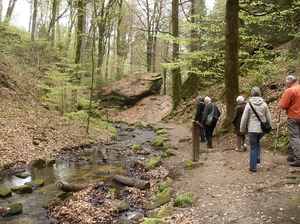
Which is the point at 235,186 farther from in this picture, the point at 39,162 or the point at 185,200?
the point at 39,162

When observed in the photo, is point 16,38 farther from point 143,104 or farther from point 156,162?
point 156,162

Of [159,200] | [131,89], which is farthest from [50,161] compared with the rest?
[131,89]

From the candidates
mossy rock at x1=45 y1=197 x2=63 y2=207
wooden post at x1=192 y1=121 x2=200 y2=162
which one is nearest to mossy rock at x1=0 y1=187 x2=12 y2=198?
mossy rock at x1=45 y1=197 x2=63 y2=207

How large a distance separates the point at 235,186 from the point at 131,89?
2371cm

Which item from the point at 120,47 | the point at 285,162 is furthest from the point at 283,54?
the point at 120,47

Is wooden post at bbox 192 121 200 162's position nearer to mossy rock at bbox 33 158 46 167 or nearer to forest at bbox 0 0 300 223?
forest at bbox 0 0 300 223

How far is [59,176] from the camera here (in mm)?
9352

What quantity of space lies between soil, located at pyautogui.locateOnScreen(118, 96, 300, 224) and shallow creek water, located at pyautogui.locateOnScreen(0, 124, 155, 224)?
2.26 metres

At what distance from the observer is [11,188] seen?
25.7 ft

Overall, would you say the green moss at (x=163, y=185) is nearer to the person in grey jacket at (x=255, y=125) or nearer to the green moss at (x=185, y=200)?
the green moss at (x=185, y=200)

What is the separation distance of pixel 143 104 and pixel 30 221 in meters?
22.5

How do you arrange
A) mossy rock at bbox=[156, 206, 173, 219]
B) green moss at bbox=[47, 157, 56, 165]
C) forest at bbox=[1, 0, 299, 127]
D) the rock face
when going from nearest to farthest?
mossy rock at bbox=[156, 206, 173, 219] → green moss at bbox=[47, 157, 56, 165] → forest at bbox=[1, 0, 299, 127] → the rock face

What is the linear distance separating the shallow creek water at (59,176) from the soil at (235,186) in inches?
89.1

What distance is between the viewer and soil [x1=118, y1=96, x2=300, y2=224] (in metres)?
5.13
